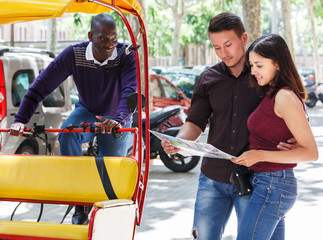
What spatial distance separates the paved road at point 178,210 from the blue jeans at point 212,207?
7.95 ft

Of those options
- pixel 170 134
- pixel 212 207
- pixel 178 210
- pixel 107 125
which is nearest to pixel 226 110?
pixel 212 207

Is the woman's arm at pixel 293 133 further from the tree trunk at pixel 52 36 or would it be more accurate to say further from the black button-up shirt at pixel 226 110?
the tree trunk at pixel 52 36

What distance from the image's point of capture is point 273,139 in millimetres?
3564

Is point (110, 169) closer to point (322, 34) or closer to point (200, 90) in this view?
point (200, 90)

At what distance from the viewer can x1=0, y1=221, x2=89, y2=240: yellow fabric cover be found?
3.96 meters

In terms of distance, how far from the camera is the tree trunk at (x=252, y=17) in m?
13.9

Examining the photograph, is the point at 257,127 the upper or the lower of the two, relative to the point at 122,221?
upper

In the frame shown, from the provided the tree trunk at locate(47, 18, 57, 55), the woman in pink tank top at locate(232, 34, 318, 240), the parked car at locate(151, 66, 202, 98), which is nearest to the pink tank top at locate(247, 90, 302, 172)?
the woman in pink tank top at locate(232, 34, 318, 240)

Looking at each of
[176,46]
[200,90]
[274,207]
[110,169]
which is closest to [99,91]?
[110,169]

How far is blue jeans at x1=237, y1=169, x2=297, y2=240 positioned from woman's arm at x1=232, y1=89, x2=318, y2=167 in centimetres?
13

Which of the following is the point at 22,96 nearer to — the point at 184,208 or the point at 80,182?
the point at 184,208

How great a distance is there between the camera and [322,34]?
9756 centimetres

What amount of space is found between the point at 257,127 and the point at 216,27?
68 cm

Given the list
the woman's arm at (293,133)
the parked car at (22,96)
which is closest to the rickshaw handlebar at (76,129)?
the woman's arm at (293,133)
